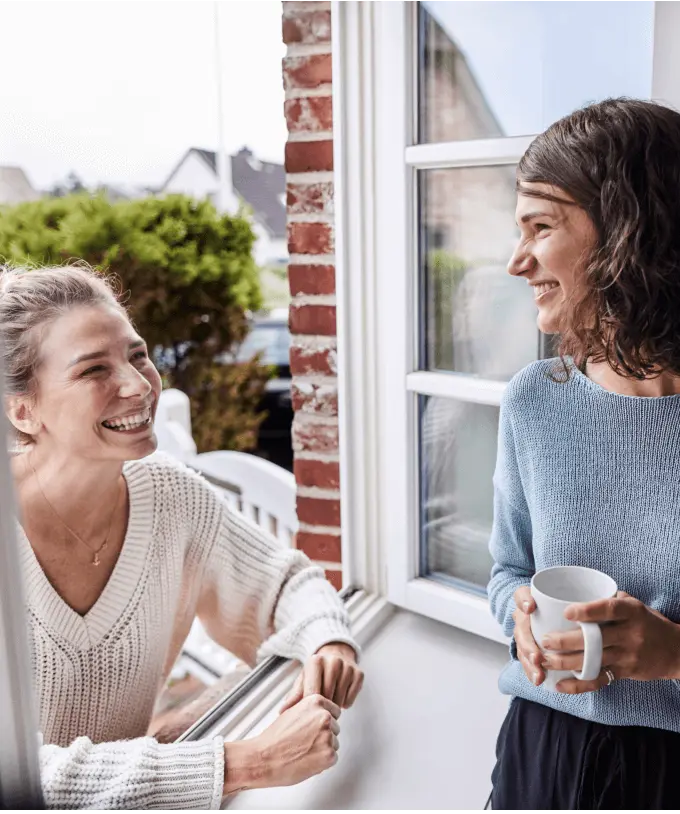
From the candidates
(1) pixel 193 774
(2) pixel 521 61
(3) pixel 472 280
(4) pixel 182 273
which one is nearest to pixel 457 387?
(3) pixel 472 280

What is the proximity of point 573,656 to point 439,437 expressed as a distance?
718 millimetres

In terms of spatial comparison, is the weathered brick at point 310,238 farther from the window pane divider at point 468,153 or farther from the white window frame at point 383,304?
the window pane divider at point 468,153

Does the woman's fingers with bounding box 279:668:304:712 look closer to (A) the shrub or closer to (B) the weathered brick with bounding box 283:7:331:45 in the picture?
(B) the weathered brick with bounding box 283:7:331:45

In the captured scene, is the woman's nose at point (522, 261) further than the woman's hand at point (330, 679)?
No

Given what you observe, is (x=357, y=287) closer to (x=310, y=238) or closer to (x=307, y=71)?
(x=310, y=238)

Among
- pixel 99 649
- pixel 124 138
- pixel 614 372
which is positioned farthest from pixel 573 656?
pixel 124 138

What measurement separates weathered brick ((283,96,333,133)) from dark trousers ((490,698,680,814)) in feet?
3.91

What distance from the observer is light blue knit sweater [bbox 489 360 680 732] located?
918 millimetres

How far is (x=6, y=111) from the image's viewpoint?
0.98 m

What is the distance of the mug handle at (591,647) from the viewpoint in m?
0.79

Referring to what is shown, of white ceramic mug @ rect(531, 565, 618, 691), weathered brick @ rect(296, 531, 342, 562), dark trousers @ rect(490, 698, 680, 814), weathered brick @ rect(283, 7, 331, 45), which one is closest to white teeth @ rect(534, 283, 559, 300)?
white ceramic mug @ rect(531, 565, 618, 691)

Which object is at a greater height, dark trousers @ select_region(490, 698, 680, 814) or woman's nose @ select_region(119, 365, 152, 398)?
woman's nose @ select_region(119, 365, 152, 398)

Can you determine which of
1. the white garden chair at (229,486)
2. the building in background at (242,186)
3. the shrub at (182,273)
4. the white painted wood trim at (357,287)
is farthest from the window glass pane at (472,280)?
the building in background at (242,186)

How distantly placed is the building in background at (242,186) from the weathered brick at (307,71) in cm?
219
